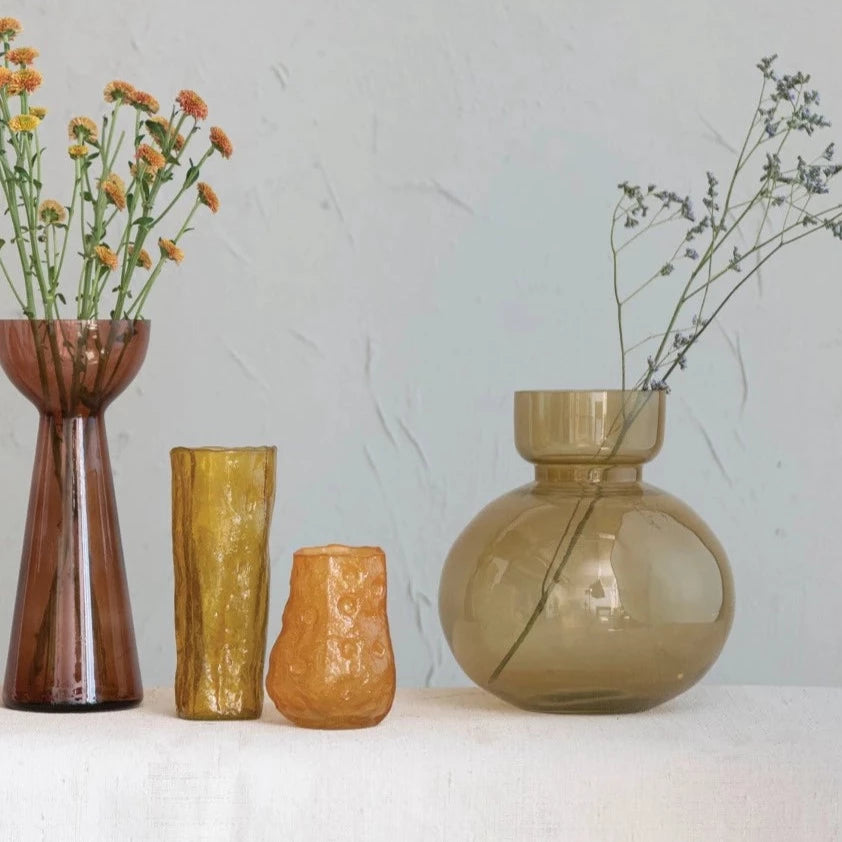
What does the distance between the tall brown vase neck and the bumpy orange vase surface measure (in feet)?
0.41

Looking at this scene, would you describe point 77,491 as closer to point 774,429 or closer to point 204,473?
point 204,473

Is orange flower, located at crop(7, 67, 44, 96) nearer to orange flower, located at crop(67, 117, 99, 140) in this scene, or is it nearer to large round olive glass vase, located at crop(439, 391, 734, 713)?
orange flower, located at crop(67, 117, 99, 140)

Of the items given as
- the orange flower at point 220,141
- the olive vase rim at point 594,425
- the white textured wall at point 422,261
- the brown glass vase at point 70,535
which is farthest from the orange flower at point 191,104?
the white textured wall at point 422,261

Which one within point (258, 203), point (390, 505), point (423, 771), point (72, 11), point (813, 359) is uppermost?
point (72, 11)

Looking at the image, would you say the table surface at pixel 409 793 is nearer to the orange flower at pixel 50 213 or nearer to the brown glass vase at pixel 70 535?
the brown glass vase at pixel 70 535

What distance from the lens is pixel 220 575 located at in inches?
29.9

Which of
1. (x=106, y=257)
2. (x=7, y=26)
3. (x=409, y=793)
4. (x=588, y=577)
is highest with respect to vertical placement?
(x=7, y=26)

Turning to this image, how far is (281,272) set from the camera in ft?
3.97

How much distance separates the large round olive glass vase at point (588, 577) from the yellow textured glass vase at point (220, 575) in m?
0.12

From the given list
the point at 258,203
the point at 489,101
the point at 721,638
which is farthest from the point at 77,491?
the point at 489,101

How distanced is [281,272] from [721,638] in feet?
1.91

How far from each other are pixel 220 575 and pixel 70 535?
9 cm

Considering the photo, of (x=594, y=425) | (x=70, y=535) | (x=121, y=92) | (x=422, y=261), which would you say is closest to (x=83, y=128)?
(x=121, y=92)

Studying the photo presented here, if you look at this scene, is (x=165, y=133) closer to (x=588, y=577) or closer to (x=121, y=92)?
(x=121, y=92)
